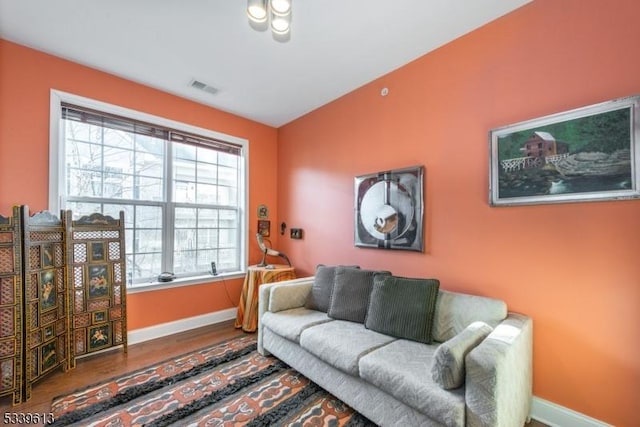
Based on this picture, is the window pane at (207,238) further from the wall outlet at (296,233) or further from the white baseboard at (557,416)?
the white baseboard at (557,416)

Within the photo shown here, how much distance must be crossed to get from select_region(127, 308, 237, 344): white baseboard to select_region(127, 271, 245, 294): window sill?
395mm

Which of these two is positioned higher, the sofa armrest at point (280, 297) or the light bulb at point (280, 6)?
the light bulb at point (280, 6)

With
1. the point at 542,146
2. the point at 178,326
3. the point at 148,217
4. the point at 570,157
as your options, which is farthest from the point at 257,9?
the point at 178,326

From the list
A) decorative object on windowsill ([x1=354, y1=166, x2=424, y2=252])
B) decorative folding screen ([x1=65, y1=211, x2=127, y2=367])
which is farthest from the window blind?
decorative object on windowsill ([x1=354, y1=166, x2=424, y2=252])

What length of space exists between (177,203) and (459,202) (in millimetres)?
2935

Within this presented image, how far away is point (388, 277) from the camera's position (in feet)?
7.06

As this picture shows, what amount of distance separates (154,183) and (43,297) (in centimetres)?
139

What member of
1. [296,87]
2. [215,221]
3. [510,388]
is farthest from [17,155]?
[510,388]

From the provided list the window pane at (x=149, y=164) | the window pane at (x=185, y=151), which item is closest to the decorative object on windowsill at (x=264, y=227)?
the window pane at (x=185, y=151)

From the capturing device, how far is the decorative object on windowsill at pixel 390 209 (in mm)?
2359

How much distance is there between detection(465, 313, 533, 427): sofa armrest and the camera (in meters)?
1.20

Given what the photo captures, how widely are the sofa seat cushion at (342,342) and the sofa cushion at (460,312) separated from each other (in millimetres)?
362

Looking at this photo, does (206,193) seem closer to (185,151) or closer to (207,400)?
(185,151)

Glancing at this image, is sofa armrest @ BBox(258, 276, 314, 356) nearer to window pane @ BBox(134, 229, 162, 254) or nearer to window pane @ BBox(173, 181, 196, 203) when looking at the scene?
window pane @ BBox(134, 229, 162, 254)
